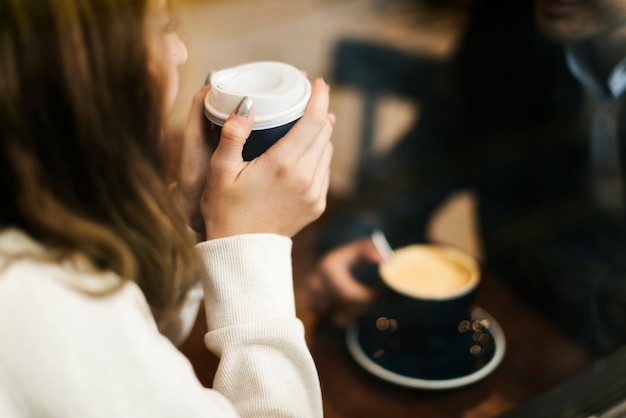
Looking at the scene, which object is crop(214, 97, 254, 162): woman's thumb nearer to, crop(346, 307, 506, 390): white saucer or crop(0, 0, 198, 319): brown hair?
crop(0, 0, 198, 319): brown hair

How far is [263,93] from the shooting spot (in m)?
0.43

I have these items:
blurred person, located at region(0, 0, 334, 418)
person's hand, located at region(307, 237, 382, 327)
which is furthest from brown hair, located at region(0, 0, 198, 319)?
person's hand, located at region(307, 237, 382, 327)

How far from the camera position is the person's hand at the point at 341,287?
0.61 metres

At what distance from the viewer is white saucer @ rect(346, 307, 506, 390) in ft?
1.73

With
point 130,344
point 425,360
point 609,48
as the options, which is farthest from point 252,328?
point 609,48

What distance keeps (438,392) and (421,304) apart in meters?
0.07

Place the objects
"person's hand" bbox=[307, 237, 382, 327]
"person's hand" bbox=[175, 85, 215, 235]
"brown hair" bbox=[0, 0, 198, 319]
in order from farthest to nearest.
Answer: "person's hand" bbox=[307, 237, 382, 327] < "person's hand" bbox=[175, 85, 215, 235] < "brown hair" bbox=[0, 0, 198, 319]

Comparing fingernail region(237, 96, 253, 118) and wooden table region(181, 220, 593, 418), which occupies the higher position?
fingernail region(237, 96, 253, 118)

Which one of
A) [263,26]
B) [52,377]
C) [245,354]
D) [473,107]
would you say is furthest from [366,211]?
[263,26]

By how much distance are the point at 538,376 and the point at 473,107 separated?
1.95ft

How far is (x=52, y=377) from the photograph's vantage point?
0.35m

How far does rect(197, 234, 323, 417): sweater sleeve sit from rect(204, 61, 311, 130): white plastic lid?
0.08 meters

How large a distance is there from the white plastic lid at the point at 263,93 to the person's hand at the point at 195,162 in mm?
16

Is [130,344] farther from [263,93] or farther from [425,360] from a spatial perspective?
[425,360]
